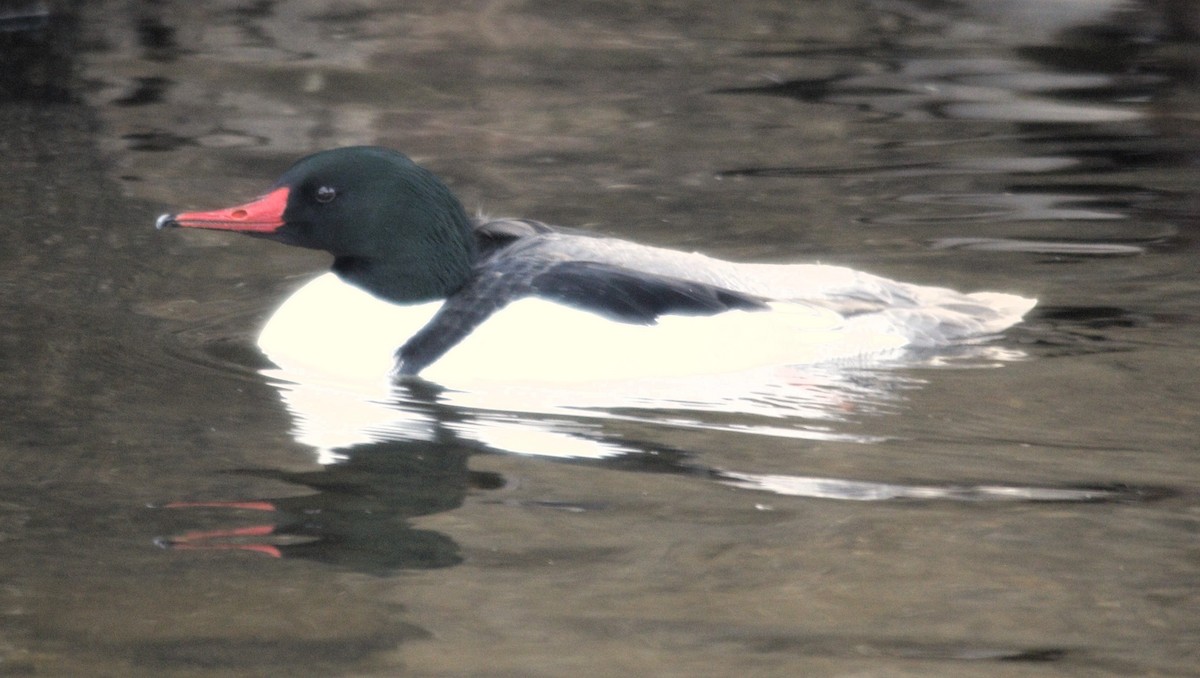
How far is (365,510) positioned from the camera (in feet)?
16.5

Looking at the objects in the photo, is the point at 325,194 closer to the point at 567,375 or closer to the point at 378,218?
the point at 378,218

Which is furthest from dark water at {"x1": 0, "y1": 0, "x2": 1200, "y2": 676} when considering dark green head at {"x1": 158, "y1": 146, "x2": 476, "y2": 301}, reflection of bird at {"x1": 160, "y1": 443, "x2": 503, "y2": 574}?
dark green head at {"x1": 158, "y1": 146, "x2": 476, "y2": 301}

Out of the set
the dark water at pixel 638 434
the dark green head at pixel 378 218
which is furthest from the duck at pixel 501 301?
the dark water at pixel 638 434

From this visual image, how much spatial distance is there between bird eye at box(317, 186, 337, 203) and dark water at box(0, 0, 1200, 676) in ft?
2.47

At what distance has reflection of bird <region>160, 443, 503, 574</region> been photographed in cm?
463

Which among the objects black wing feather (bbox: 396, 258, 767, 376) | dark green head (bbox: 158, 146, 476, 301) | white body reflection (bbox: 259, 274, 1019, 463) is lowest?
white body reflection (bbox: 259, 274, 1019, 463)

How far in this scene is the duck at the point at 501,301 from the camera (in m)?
6.29

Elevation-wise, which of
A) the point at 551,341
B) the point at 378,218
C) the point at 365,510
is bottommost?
the point at 365,510

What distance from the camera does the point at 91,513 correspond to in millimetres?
4984

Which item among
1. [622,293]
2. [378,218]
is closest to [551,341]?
[622,293]

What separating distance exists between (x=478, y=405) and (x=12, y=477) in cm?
162

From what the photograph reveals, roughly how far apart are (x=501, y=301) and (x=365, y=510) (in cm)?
149

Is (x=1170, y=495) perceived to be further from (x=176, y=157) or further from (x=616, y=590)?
(x=176, y=157)

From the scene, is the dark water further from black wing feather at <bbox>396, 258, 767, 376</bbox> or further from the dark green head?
Answer: the dark green head
